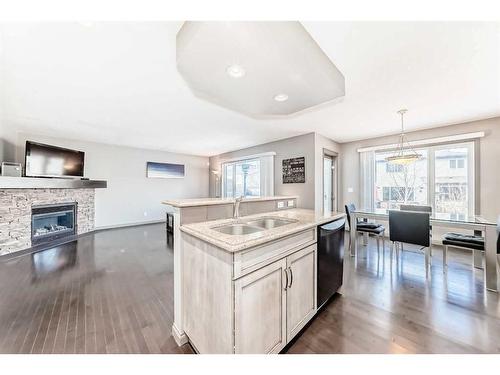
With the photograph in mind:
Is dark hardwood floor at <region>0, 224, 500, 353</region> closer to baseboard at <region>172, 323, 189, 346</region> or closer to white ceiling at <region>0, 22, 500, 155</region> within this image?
baseboard at <region>172, 323, 189, 346</region>

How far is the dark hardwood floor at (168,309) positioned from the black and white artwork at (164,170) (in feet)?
11.3

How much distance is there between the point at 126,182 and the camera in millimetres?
5738

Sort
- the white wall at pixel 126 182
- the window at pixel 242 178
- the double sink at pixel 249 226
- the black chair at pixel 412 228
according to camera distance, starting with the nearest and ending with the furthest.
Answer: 1. the double sink at pixel 249 226
2. the black chair at pixel 412 228
3. the white wall at pixel 126 182
4. the window at pixel 242 178

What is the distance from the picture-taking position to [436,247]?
3.63 m

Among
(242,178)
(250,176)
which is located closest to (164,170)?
(242,178)

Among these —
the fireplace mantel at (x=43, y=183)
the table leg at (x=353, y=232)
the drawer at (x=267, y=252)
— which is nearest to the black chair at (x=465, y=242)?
the table leg at (x=353, y=232)

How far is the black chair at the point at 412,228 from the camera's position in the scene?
8.37 feet

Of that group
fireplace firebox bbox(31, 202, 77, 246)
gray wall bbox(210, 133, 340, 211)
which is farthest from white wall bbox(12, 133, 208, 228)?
gray wall bbox(210, 133, 340, 211)

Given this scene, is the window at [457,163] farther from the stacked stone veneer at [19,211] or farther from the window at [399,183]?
the stacked stone veneer at [19,211]

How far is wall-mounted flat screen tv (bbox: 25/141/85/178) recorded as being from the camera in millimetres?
3662

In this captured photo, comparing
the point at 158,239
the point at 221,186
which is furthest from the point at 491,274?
the point at 221,186

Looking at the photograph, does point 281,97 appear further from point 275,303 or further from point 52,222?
point 52,222
